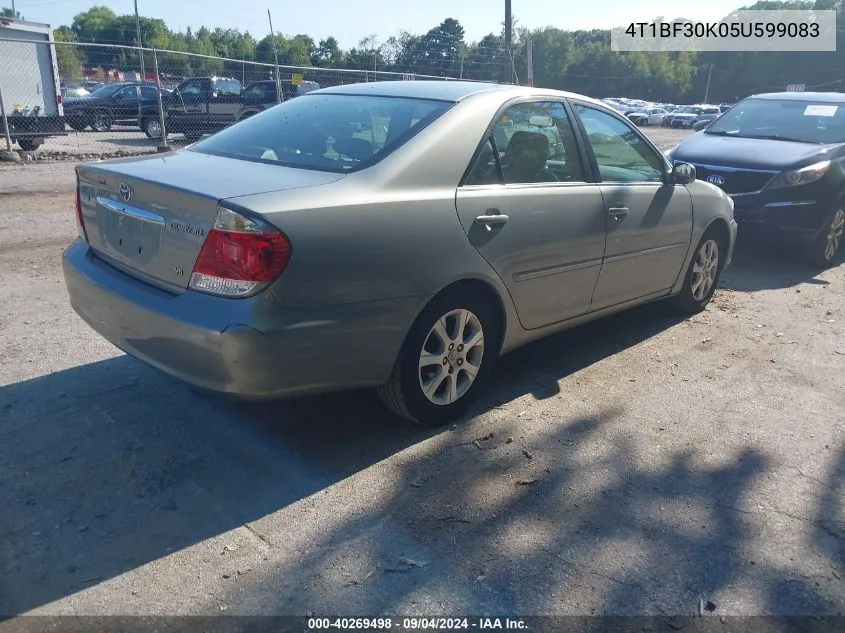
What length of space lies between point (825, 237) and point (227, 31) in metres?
44.3

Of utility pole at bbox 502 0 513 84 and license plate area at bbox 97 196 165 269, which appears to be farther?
utility pole at bbox 502 0 513 84

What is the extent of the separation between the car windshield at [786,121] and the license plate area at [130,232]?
292 inches

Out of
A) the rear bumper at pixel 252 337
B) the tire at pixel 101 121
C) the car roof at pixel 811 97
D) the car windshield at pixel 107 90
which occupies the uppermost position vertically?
the car windshield at pixel 107 90

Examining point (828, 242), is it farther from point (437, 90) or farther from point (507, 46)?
point (507, 46)

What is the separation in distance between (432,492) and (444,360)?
721 mm

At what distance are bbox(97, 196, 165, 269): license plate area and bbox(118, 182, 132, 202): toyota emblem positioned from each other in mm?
31

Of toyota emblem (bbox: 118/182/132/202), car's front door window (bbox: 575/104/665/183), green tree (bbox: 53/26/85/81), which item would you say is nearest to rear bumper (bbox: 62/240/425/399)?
toyota emblem (bbox: 118/182/132/202)

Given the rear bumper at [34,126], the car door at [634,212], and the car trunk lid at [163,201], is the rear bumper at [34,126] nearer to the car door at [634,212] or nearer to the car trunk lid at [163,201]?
the car trunk lid at [163,201]

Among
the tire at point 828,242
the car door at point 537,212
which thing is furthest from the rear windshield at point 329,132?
the tire at point 828,242

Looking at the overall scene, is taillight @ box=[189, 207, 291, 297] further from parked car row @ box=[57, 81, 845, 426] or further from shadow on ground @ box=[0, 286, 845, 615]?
shadow on ground @ box=[0, 286, 845, 615]

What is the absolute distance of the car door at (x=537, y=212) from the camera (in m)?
3.76

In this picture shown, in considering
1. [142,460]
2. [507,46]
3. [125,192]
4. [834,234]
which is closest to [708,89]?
[507,46]

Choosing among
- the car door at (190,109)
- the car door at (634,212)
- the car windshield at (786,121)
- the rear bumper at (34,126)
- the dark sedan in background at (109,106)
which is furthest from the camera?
the dark sedan in background at (109,106)

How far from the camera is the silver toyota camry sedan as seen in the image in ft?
9.86
